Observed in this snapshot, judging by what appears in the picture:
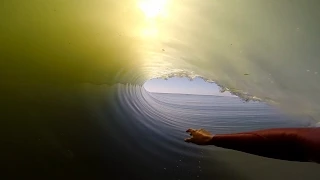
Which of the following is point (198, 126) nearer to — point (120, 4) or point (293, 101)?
point (293, 101)

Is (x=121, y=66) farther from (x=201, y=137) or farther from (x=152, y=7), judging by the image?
(x=201, y=137)

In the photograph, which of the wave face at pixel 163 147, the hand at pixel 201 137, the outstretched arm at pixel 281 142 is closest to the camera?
the outstretched arm at pixel 281 142

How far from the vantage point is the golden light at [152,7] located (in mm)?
1674

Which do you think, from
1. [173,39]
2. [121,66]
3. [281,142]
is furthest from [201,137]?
[121,66]

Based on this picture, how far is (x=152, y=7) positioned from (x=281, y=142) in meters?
0.95

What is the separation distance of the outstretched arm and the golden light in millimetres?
773

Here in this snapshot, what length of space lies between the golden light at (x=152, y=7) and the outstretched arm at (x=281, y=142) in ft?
2.54

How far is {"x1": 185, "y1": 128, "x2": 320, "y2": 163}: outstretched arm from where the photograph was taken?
3.93ft

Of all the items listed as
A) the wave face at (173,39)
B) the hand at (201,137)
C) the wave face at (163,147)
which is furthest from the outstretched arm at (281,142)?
the wave face at (163,147)

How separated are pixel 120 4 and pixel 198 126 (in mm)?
1900

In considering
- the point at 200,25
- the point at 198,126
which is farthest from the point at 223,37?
the point at 198,126

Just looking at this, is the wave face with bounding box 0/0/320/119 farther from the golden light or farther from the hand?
the hand

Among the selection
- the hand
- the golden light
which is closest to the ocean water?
the golden light

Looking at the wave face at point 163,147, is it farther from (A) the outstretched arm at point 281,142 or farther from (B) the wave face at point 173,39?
(A) the outstretched arm at point 281,142
